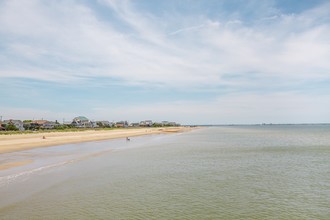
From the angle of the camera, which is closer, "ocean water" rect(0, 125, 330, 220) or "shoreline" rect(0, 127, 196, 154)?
"ocean water" rect(0, 125, 330, 220)

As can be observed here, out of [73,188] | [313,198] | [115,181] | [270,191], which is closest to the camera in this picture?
[313,198]

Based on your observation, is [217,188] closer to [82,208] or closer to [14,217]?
[82,208]

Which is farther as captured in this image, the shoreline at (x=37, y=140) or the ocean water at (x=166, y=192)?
the shoreline at (x=37, y=140)

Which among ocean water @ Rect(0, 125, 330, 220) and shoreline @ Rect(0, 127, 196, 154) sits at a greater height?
shoreline @ Rect(0, 127, 196, 154)

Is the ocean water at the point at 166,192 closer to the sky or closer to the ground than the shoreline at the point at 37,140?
closer to the ground

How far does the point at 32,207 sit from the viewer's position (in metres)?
12.2

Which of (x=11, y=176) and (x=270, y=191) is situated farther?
(x=11, y=176)

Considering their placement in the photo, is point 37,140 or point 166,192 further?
point 37,140

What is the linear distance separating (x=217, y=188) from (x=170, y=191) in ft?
8.59

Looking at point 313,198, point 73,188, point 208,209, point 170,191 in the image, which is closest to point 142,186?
point 170,191

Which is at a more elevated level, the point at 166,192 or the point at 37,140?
the point at 37,140

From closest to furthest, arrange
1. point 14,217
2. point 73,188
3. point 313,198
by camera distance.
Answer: point 14,217, point 313,198, point 73,188

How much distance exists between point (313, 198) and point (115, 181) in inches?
431

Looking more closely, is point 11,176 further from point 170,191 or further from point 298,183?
point 298,183
